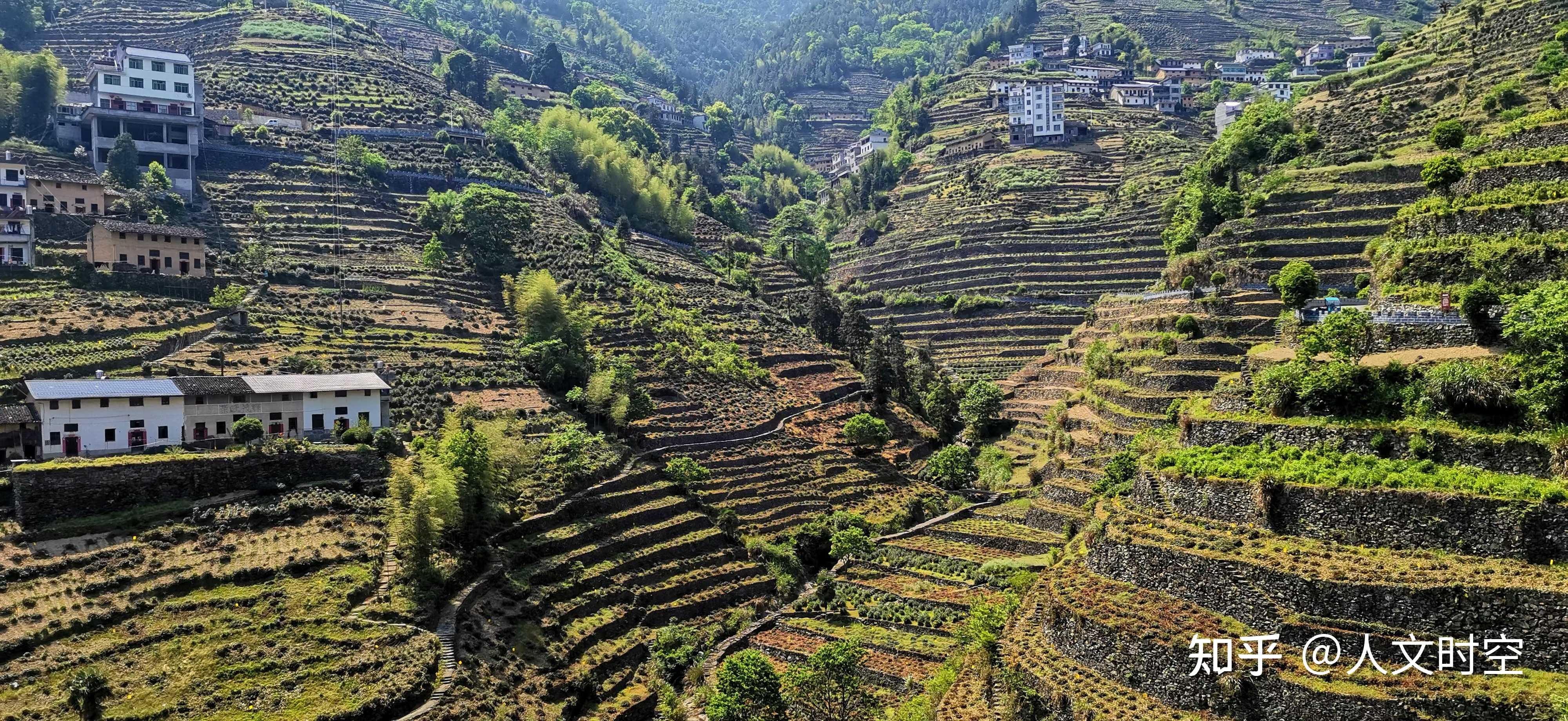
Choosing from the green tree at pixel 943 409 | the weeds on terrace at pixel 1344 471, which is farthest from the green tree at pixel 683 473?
the weeds on terrace at pixel 1344 471

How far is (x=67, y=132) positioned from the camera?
85.6m

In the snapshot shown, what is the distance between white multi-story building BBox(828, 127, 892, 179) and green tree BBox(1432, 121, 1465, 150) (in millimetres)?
88644

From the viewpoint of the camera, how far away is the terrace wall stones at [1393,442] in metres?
29.2

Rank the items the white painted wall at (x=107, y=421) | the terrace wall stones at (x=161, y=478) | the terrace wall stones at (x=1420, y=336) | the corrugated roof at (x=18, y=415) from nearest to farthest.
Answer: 1. the terrace wall stones at (x=1420, y=336)
2. the terrace wall stones at (x=161, y=478)
3. the corrugated roof at (x=18, y=415)
4. the white painted wall at (x=107, y=421)

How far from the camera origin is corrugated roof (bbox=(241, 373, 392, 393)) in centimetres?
5438

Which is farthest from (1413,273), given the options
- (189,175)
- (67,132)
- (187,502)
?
(67,132)

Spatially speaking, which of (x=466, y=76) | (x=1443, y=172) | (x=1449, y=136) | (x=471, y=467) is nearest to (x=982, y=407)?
(x=1449, y=136)

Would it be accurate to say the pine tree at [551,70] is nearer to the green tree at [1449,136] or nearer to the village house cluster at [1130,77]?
the village house cluster at [1130,77]

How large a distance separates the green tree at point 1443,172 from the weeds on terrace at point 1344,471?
44.7 feet

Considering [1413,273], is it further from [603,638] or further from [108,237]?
[108,237]

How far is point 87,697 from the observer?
35562 mm

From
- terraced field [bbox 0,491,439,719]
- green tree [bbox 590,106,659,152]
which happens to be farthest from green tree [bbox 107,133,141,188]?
green tree [bbox 590,106,659,152]

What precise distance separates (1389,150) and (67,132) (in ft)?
265

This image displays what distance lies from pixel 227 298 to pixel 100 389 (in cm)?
1673
